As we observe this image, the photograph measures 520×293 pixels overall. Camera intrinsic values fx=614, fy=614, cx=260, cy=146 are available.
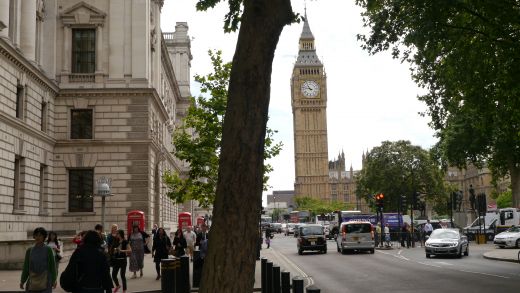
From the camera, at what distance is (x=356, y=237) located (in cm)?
3381

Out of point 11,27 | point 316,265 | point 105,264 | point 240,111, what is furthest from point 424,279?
point 11,27

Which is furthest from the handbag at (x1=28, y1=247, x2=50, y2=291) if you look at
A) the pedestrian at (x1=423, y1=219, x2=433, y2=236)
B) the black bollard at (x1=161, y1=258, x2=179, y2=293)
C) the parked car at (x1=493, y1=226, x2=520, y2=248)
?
the pedestrian at (x1=423, y1=219, x2=433, y2=236)

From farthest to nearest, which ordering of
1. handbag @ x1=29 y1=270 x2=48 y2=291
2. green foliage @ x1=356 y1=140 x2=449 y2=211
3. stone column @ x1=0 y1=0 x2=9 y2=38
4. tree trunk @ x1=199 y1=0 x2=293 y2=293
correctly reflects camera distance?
green foliage @ x1=356 y1=140 x2=449 y2=211 → stone column @ x1=0 y1=0 x2=9 y2=38 → handbag @ x1=29 y1=270 x2=48 y2=291 → tree trunk @ x1=199 y1=0 x2=293 y2=293

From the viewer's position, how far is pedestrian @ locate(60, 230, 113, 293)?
8453mm

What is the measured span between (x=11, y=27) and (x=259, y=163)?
27427 mm

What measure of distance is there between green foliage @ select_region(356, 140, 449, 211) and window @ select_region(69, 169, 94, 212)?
193 feet

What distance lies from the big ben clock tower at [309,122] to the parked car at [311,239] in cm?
13746

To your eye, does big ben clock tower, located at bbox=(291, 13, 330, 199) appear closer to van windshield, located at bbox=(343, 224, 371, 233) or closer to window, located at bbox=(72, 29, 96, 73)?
window, located at bbox=(72, 29, 96, 73)

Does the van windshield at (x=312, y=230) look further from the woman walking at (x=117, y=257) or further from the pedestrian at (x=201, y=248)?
the woman walking at (x=117, y=257)

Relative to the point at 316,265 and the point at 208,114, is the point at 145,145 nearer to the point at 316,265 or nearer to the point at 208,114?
the point at 208,114

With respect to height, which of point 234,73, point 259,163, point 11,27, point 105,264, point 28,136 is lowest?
point 105,264

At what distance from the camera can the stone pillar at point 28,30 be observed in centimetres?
3238

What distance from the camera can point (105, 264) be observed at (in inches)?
342

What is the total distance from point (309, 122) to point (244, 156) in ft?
552
